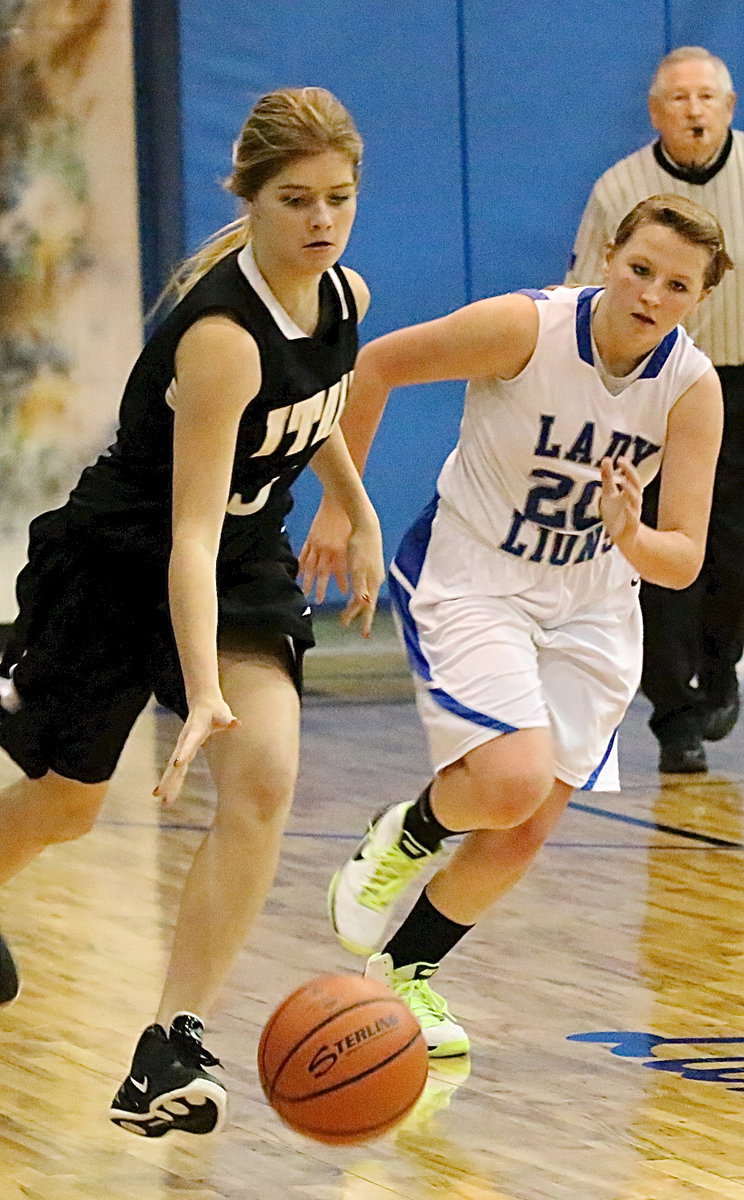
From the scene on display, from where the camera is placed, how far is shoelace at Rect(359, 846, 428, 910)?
360cm

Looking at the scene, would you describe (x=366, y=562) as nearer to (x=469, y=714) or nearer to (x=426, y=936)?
(x=469, y=714)

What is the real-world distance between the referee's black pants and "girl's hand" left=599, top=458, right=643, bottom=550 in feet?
8.78

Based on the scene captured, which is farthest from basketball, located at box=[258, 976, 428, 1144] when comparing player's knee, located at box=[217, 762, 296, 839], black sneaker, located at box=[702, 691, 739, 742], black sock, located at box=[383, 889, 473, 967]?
black sneaker, located at box=[702, 691, 739, 742]

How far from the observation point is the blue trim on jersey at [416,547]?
12.1 feet

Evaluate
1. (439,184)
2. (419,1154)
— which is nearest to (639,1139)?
(419,1154)

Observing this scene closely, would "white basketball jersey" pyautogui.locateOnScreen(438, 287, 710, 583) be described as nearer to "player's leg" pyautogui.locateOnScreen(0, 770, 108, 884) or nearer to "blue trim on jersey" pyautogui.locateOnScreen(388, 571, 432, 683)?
"blue trim on jersey" pyautogui.locateOnScreen(388, 571, 432, 683)

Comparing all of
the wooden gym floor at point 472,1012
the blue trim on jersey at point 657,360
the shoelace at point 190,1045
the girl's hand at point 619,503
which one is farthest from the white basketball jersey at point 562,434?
the shoelace at point 190,1045

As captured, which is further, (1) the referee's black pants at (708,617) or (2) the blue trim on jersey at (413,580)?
(1) the referee's black pants at (708,617)

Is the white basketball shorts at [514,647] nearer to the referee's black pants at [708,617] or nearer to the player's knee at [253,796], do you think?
the player's knee at [253,796]

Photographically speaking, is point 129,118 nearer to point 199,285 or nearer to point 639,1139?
point 199,285

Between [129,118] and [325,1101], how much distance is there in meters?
5.86

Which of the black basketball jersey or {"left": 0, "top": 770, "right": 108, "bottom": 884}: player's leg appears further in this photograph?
{"left": 0, "top": 770, "right": 108, "bottom": 884}: player's leg

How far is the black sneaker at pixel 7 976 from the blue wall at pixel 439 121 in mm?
4652

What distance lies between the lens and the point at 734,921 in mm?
4305
